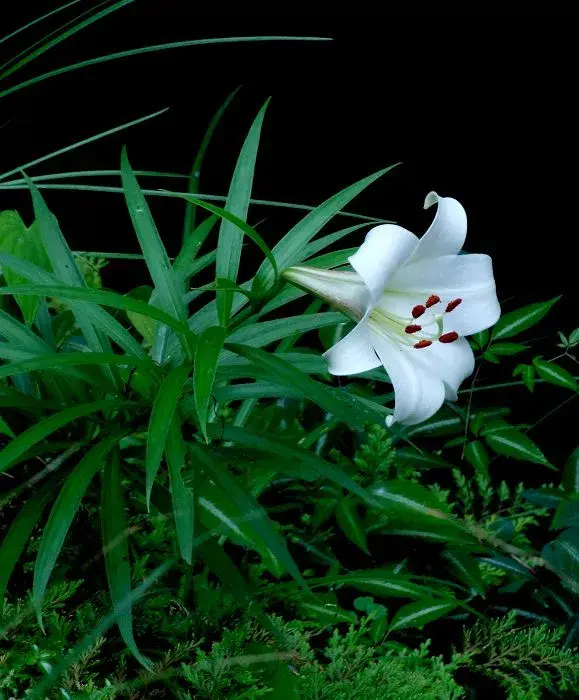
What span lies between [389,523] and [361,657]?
1.18 ft

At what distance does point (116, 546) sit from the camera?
1.04 m

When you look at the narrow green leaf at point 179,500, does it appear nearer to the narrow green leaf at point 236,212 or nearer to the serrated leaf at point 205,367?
the serrated leaf at point 205,367

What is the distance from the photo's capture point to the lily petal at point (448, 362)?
1016mm

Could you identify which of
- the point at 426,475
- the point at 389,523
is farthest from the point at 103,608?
the point at 426,475

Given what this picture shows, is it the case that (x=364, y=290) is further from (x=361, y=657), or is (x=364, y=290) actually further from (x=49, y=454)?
(x=49, y=454)

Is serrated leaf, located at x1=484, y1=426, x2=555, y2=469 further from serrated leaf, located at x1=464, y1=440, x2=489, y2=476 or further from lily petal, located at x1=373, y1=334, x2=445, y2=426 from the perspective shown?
lily petal, located at x1=373, y1=334, x2=445, y2=426

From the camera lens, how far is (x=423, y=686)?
1.05 metres

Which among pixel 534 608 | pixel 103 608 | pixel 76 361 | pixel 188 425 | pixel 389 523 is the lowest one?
pixel 534 608

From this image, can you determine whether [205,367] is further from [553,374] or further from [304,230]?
[553,374]

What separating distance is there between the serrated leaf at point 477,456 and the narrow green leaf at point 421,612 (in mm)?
325

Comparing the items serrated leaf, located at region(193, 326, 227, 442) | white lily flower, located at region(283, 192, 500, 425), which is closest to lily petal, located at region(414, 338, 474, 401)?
white lily flower, located at region(283, 192, 500, 425)

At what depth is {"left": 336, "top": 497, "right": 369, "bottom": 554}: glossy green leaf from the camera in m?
1.30

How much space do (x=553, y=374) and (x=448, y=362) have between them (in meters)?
0.52

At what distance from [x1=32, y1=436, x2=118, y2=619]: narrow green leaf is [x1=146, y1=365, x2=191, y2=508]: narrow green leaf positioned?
12cm
